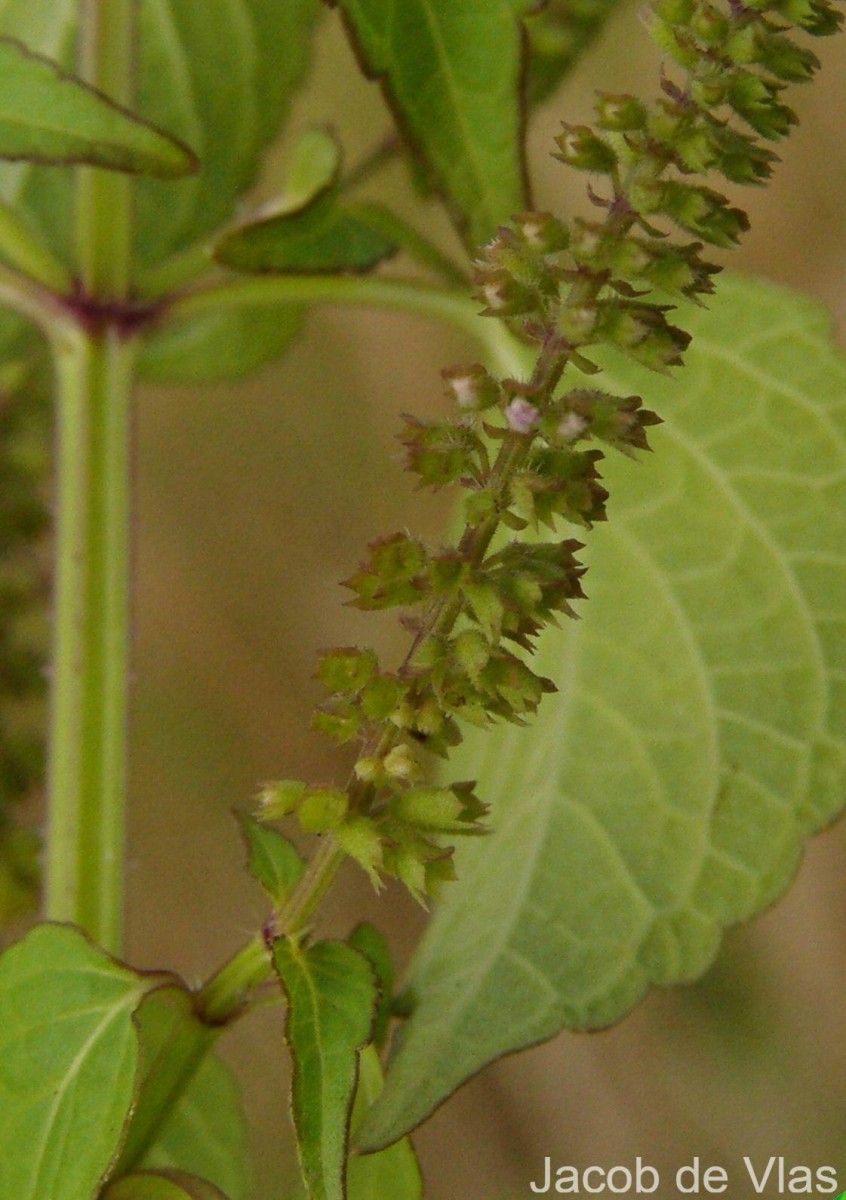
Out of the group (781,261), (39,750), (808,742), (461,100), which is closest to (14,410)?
(39,750)

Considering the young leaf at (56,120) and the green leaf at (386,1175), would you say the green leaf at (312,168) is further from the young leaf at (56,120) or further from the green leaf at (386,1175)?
the green leaf at (386,1175)

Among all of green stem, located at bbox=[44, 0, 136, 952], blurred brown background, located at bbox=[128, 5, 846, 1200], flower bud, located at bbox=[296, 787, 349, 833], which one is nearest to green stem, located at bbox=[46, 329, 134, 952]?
green stem, located at bbox=[44, 0, 136, 952]

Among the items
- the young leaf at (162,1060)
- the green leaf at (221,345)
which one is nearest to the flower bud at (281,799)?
the young leaf at (162,1060)

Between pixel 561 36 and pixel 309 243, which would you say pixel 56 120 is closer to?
pixel 309 243

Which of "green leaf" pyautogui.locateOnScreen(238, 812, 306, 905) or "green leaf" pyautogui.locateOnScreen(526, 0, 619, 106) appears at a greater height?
"green leaf" pyautogui.locateOnScreen(526, 0, 619, 106)

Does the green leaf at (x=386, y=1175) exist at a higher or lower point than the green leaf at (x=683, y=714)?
lower

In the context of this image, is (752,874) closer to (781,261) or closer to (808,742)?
(808,742)

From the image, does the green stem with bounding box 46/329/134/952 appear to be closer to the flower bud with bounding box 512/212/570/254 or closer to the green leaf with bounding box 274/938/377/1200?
the green leaf with bounding box 274/938/377/1200
